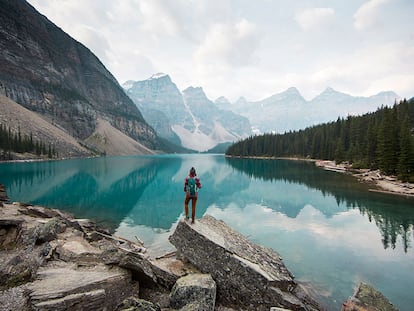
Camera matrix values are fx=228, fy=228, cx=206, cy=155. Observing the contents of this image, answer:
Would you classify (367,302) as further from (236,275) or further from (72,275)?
(72,275)

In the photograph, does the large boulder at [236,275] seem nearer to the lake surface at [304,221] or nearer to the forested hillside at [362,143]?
the lake surface at [304,221]

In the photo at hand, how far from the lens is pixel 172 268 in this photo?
1139 centimetres

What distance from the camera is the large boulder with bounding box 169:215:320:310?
32.5ft

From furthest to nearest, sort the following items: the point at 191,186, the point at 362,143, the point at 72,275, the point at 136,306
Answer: the point at 362,143 → the point at 191,186 → the point at 72,275 → the point at 136,306

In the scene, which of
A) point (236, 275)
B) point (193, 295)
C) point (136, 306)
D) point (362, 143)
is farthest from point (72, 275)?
point (362, 143)

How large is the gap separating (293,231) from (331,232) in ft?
13.3

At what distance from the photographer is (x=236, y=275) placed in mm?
10289

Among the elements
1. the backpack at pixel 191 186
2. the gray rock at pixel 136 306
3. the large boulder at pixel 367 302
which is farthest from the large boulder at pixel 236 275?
the gray rock at pixel 136 306

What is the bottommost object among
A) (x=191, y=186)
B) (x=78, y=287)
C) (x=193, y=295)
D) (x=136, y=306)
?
(x=193, y=295)

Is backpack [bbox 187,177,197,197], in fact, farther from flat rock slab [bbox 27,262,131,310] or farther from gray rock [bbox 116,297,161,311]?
gray rock [bbox 116,297,161,311]

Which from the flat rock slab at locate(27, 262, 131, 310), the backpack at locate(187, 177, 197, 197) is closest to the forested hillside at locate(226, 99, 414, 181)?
the backpack at locate(187, 177, 197, 197)

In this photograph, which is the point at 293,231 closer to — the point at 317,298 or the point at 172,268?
the point at 317,298

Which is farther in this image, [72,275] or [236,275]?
[236,275]

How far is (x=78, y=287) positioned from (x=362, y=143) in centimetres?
10690
